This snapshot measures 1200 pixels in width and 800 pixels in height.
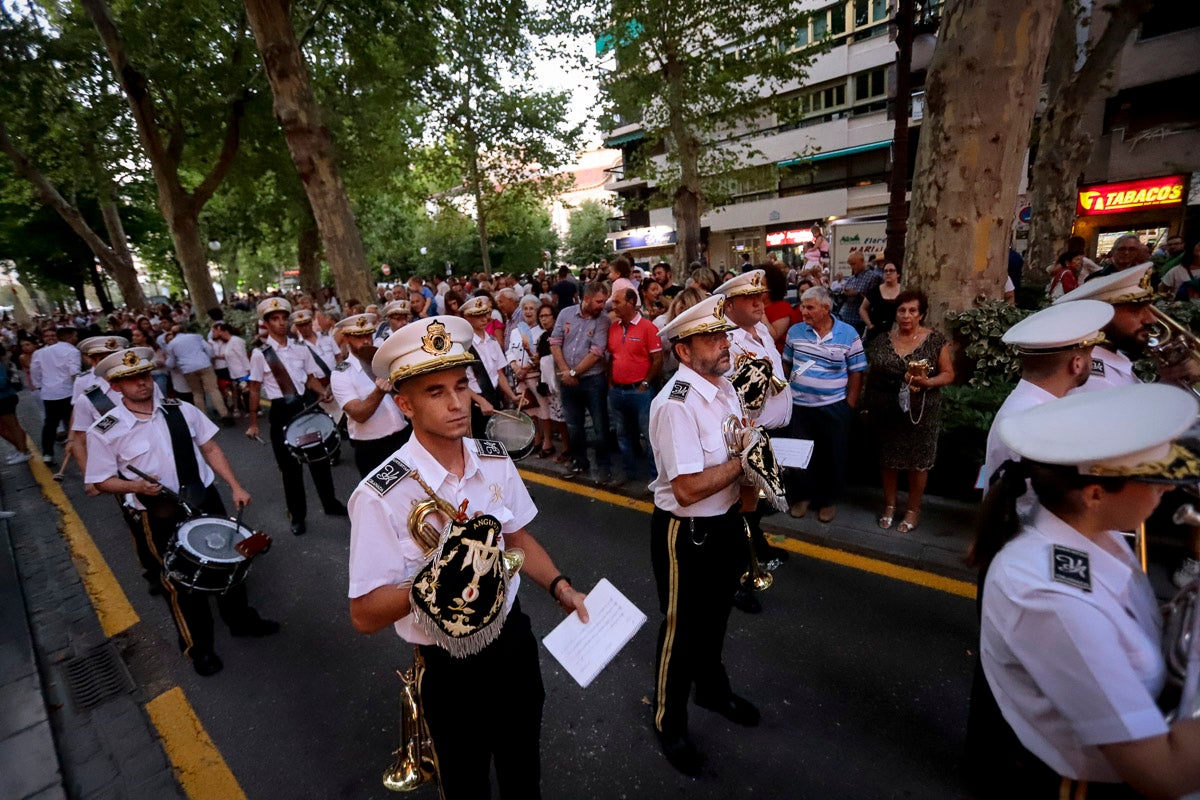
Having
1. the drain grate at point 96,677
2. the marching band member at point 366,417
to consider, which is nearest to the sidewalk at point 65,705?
the drain grate at point 96,677

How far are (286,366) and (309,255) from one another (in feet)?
81.4

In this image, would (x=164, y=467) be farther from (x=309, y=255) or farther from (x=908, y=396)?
(x=309, y=255)

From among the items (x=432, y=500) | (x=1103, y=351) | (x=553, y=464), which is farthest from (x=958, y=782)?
(x=553, y=464)

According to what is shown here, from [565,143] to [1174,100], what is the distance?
2138 centimetres

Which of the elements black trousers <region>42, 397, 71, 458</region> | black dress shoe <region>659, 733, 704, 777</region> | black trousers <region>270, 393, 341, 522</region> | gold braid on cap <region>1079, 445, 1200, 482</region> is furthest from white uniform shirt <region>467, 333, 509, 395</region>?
black trousers <region>42, 397, 71, 458</region>

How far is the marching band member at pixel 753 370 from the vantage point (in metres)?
3.28

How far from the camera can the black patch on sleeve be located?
2.54m

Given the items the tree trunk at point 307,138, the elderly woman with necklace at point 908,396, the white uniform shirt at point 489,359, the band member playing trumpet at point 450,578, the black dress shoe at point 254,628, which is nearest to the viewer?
the band member playing trumpet at point 450,578

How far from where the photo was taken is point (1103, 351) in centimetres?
317

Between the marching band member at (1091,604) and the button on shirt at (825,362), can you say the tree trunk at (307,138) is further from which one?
the marching band member at (1091,604)

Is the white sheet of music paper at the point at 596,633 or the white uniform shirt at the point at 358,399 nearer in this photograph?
the white sheet of music paper at the point at 596,633

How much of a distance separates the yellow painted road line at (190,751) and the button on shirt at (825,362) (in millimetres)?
4570

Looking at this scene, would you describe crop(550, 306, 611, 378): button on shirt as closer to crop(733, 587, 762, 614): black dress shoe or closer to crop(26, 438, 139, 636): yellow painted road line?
Result: crop(733, 587, 762, 614): black dress shoe

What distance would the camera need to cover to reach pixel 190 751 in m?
3.19
